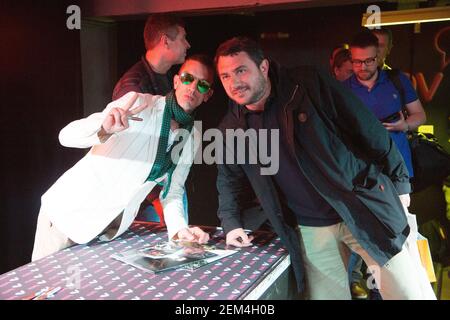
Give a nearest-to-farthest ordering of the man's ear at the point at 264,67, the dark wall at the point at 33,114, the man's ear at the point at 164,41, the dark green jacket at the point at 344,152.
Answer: the dark green jacket at the point at 344,152 < the man's ear at the point at 264,67 < the man's ear at the point at 164,41 < the dark wall at the point at 33,114

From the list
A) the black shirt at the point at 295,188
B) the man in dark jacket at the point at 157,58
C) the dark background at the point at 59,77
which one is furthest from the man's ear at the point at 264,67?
the man in dark jacket at the point at 157,58

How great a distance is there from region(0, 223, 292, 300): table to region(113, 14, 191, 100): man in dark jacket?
30.5 inches

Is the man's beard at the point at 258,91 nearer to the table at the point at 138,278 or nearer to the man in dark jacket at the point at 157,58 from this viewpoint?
the man in dark jacket at the point at 157,58

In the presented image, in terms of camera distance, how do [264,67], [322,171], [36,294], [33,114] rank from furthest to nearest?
1. [33,114]
2. [264,67]
3. [322,171]
4. [36,294]

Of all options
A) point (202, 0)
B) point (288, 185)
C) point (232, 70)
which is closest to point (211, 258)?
point (288, 185)

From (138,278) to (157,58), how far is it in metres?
1.11

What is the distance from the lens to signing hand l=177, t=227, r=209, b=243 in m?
2.05

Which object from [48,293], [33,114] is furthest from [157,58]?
[48,293]

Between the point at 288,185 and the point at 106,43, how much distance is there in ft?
4.29

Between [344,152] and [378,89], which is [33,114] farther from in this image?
[378,89]

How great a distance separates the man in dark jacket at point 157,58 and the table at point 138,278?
0.78 metres

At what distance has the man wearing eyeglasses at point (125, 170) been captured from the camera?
205cm

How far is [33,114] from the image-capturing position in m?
2.43

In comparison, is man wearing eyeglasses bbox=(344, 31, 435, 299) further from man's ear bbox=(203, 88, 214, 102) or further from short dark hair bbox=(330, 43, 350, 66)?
man's ear bbox=(203, 88, 214, 102)
